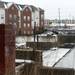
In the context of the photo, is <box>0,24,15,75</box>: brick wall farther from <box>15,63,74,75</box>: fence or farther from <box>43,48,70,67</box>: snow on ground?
<box>43,48,70,67</box>: snow on ground

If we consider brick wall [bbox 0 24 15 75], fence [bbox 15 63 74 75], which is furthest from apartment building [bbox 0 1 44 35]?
brick wall [bbox 0 24 15 75]

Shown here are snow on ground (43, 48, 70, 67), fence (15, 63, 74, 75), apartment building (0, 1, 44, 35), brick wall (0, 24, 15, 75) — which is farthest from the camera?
apartment building (0, 1, 44, 35)

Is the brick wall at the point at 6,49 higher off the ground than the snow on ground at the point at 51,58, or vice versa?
the brick wall at the point at 6,49

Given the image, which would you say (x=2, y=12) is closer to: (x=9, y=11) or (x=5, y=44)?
(x=9, y=11)

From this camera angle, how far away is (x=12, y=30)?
11.0 ft

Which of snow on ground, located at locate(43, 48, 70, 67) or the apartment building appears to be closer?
snow on ground, located at locate(43, 48, 70, 67)

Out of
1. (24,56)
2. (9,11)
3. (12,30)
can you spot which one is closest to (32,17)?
(9,11)

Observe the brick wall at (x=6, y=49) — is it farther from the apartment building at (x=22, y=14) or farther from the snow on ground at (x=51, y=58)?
the apartment building at (x=22, y=14)

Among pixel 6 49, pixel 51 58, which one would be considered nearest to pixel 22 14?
pixel 51 58

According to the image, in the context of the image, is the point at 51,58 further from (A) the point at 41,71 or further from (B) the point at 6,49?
(B) the point at 6,49

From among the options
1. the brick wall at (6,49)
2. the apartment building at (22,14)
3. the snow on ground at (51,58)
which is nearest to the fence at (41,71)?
the brick wall at (6,49)

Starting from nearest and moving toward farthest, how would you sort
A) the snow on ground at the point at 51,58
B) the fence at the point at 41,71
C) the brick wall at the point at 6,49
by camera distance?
the brick wall at the point at 6,49
the fence at the point at 41,71
the snow on ground at the point at 51,58

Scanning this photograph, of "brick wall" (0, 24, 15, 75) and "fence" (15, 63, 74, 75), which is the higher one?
"brick wall" (0, 24, 15, 75)

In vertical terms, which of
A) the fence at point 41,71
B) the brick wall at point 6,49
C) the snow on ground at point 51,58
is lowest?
the snow on ground at point 51,58
